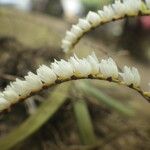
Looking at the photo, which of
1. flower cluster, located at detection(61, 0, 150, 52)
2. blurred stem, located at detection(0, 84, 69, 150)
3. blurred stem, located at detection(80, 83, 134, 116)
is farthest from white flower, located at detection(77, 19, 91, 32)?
blurred stem, located at detection(80, 83, 134, 116)

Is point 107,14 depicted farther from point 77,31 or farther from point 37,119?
point 37,119

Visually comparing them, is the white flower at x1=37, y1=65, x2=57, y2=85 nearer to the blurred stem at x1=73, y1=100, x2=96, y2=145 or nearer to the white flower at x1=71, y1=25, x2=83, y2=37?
the white flower at x1=71, y1=25, x2=83, y2=37

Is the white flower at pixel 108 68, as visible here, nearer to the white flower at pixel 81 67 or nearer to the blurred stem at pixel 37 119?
the white flower at pixel 81 67

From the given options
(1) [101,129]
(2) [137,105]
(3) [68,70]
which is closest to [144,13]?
(3) [68,70]

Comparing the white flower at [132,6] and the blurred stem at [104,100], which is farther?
the blurred stem at [104,100]

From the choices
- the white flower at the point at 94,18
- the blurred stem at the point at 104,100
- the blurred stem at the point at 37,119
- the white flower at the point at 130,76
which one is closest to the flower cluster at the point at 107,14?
the white flower at the point at 94,18

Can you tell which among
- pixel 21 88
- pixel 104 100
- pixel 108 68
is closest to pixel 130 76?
pixel 108 68
